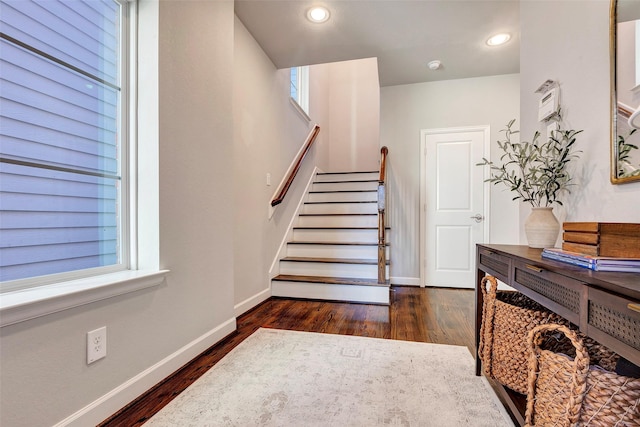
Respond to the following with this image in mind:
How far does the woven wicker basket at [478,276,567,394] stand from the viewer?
1.22m

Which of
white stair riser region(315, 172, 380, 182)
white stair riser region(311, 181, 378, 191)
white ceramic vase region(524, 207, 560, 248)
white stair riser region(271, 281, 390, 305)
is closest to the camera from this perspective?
white ceramic vase region(524, 207, 560, 248)

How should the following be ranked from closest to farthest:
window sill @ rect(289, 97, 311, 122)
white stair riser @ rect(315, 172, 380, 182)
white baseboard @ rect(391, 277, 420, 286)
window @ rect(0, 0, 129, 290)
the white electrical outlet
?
window @ rect(0, 0, 129, 290) < the white electrical outlet < white baseboard @ rect(391, 277, 420, 286) < window sill @ rect(289, 97, 311, 122) < white stair riser @ rect(315, 172, 380, 182)

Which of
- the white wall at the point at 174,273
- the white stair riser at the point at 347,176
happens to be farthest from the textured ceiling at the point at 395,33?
the white stair riser at the point at 347,176

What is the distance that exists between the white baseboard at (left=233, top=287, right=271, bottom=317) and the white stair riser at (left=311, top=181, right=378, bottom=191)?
2171 mm

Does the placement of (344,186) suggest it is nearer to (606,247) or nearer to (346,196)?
(346,196)

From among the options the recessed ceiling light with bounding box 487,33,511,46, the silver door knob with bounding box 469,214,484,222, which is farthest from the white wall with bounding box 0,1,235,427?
the silver door knob with bounding box 469,214,484,222

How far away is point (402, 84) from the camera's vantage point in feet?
12.0

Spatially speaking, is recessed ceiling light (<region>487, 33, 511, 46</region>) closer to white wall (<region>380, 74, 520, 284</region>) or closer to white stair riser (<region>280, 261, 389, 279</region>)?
white wall (<region>380, 74, 520, 284</region>)

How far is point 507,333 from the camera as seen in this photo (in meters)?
1.31

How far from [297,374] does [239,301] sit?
108 centimetres

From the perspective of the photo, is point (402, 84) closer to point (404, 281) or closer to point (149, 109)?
point (404, 281)

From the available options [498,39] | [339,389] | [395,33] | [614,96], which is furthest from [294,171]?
[614,96]

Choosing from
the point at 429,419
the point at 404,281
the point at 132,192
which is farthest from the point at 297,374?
the point at 404,281

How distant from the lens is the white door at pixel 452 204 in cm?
345
